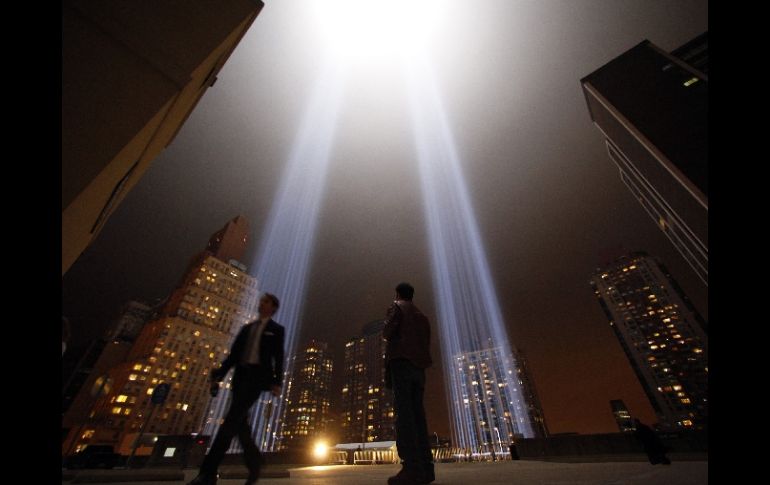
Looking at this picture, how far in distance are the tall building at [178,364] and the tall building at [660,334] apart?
131 meters

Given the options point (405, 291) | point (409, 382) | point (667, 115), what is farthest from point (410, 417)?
point (667, 115)

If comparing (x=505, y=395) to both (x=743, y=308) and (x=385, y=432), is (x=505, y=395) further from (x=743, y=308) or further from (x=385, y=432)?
(x=743, y=308)

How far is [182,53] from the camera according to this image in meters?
4.72

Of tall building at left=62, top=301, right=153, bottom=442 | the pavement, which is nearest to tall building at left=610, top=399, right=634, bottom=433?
the pavement

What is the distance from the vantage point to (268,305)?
3787 mm

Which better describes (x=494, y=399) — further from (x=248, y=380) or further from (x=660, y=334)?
(x=248, y=380)

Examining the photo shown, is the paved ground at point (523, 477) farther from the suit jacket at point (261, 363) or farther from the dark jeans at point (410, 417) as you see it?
the suit jacket at point (261, 363)

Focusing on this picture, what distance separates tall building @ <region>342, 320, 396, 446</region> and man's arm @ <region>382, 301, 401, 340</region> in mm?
110252

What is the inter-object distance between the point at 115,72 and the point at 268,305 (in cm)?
386

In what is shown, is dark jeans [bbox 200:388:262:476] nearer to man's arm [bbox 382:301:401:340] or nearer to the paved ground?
the paved ground

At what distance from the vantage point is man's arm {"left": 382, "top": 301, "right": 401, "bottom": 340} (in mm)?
3476

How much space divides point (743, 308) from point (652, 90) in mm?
35970

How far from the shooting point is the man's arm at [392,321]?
348cm

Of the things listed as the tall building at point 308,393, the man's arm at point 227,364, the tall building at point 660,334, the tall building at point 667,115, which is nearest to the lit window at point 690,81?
the tall building at point 667,115
